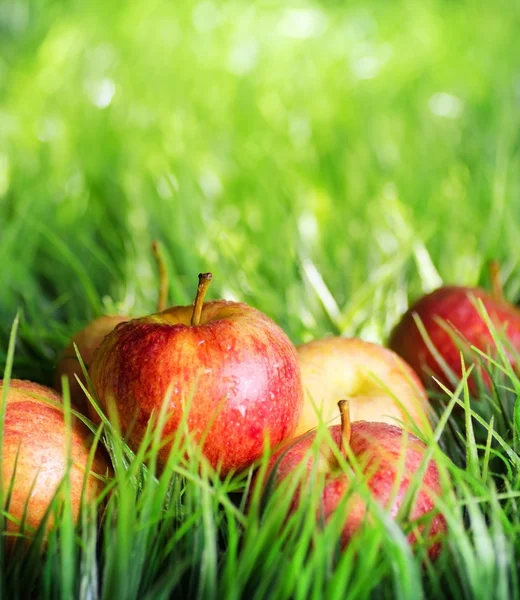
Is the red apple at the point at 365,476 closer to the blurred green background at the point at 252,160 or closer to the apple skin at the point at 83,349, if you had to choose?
Answer: the apple skin at the point at 83,349

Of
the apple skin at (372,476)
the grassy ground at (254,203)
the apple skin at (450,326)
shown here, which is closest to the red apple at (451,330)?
the apple skin at (450,326)

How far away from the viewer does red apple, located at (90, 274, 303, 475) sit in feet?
2.97

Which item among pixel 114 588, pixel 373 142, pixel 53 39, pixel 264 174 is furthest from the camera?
pixel 53 39

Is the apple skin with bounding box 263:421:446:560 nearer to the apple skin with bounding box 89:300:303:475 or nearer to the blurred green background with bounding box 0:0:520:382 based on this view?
the apple skin with bounding box 89:300:303:475

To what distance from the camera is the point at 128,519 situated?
0.78 m

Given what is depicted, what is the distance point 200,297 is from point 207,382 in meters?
0.11

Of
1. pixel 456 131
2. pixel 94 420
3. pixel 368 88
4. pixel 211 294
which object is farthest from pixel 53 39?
pixel 94 420

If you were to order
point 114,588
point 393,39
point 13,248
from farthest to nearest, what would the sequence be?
1. point 393,39
2. point 13,248
3. point 114,588

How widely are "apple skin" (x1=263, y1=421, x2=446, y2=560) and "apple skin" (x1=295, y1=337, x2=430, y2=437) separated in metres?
0.13

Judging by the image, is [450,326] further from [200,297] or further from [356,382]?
[200,297]

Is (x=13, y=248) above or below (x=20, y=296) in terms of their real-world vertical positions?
above

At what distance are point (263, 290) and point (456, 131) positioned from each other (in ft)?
4.01

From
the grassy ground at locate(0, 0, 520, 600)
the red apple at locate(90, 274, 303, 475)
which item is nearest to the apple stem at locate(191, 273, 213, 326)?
the red apple at locate(90, 274, 303, 475)

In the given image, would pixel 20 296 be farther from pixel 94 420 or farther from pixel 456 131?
pixel 456 131
